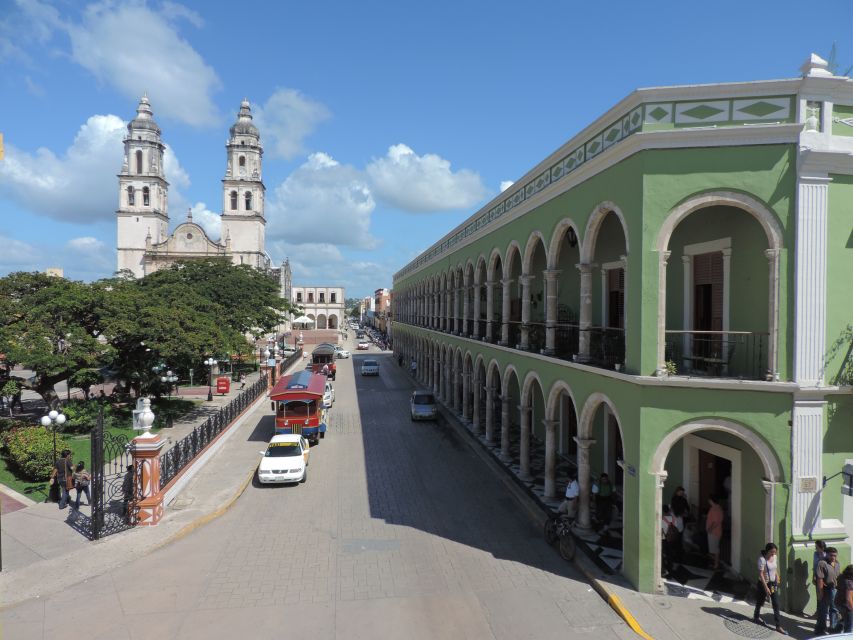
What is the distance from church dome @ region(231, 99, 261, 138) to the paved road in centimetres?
6440

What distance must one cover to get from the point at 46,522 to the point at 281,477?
5.48 m

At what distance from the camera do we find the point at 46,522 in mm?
12352

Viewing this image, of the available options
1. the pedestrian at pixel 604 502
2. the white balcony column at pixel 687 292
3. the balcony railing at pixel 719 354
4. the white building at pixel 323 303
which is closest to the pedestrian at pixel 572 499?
the pedestrian at pixel 604 502

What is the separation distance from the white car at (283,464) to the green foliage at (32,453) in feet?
18.7

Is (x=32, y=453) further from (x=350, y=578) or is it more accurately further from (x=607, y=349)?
(x=607, y=349)

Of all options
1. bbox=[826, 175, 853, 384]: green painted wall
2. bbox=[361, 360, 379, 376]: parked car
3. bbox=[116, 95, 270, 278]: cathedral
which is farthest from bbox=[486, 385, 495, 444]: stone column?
bbox=[116, 95, 270, 278]: cathedral

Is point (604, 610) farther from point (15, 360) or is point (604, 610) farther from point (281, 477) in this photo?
point (15, 360)

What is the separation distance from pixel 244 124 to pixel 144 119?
11809mm

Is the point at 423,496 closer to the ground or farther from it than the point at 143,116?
closer to the ground

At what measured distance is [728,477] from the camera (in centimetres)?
1071

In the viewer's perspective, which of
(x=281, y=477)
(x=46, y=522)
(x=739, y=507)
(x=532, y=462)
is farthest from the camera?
(x=532, y=462)

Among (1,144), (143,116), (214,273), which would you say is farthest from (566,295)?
(143,116)

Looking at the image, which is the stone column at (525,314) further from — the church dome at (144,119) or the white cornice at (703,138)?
the church dome at (144,119)

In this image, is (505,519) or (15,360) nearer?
(505,519)
